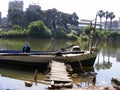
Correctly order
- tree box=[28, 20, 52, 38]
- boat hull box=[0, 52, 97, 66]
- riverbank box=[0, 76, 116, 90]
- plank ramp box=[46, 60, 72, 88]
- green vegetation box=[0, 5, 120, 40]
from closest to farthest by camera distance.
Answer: riverbank box=[0, 76, 116, 90] < plank ramp box=[46, 60, 72, 88] < boat hull box=[0, 52, 97, 66] < tree box=[28, 20, 52, 38] < green vegetation box=[0, 5, 120, 40]

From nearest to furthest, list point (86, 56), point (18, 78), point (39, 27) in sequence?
point (18, 78) → point (86, 56) → point (39, 27)

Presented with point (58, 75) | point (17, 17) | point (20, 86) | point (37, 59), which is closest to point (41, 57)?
point (37, 59)

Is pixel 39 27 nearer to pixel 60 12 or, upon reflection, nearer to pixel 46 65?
pixel 60 12

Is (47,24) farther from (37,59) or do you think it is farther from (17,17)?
(37,59)

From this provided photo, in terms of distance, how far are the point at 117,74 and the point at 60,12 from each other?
99.7m

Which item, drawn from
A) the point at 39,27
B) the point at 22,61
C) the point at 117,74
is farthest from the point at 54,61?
the point at 39,27

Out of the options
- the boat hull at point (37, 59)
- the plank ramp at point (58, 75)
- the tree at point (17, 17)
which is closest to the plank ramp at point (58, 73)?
the plank ramp at point (58, 75)

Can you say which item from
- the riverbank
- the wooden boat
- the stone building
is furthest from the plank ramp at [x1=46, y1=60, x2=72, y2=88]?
the stone building

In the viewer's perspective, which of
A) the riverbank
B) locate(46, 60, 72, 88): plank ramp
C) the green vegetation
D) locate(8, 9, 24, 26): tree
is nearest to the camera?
the riverbank

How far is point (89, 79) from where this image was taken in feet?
73.3

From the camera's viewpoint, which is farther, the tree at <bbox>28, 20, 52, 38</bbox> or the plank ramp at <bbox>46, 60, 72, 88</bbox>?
the tree at <bbox>28, 20, 52, 38</bbox>

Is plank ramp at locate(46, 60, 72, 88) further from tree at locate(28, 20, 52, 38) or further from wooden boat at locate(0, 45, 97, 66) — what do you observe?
tree at locate(28, 20, 52, 38)

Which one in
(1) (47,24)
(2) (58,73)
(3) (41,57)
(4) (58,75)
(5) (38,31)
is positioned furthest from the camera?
(1) (47,24)

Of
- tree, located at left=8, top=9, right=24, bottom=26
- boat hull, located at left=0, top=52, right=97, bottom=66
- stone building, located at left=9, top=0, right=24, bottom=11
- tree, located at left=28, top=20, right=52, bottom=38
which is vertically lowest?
tree, located at left=28, top=20, right=52, bottom=38
